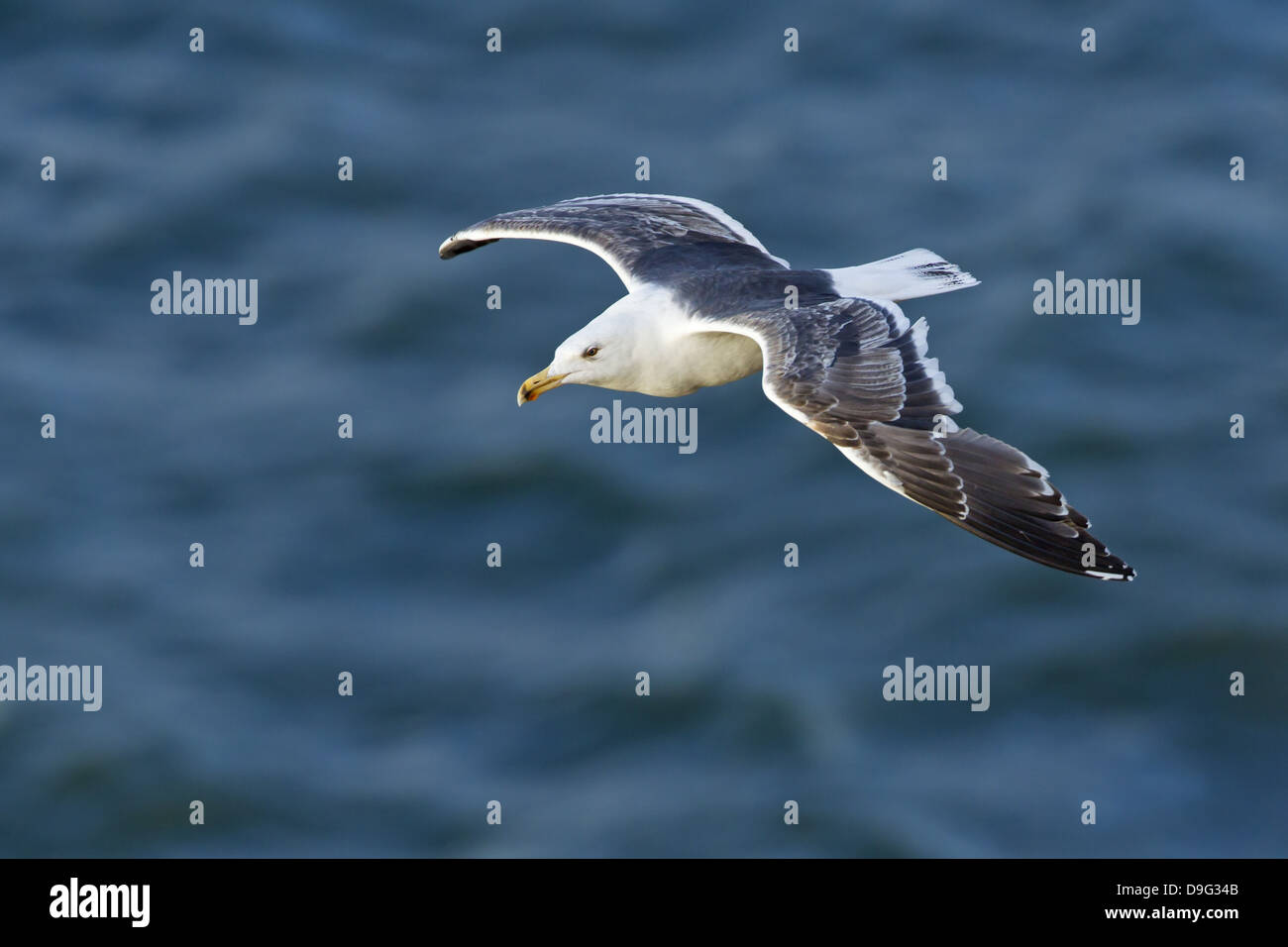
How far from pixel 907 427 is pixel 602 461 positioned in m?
21.1

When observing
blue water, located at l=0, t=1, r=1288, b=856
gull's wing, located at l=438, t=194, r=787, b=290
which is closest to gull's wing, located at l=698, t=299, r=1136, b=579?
gull's wing, located at l=438, t=194, r=787, b=290

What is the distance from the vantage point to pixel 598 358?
61.8 feet

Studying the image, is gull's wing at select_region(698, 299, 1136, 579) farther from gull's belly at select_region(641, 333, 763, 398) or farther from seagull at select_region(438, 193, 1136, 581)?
gull's belly at select_region(641, 333, 763, 398)

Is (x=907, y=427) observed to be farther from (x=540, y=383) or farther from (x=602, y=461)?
(x=602, y=461)

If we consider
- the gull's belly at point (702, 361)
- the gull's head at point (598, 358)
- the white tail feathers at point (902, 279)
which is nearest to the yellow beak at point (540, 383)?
the gull's head at point (598, 358)

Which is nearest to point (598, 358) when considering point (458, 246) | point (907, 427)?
point (907, 427)

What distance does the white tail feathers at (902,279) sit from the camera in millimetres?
19109

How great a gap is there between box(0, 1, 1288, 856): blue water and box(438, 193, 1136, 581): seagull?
49.6 ft

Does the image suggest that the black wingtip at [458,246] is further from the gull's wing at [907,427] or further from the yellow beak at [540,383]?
the gull's wing at [907,427]

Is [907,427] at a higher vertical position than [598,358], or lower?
lower

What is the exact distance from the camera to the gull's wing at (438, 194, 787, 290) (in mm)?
20516

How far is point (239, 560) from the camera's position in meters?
37.4

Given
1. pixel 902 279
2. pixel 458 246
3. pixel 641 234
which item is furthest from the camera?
pixel 458 246

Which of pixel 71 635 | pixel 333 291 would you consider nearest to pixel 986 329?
pixel 333 291
